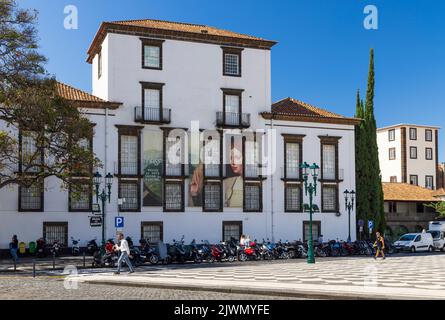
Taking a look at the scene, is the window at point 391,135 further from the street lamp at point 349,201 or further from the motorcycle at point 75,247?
the motorcycle at point 75,247

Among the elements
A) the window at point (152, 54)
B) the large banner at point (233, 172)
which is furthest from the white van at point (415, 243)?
the window at point (152, 54)

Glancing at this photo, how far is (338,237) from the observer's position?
52281 millimetres

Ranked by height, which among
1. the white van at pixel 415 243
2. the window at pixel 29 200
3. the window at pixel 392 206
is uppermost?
the window at pixel 29 200

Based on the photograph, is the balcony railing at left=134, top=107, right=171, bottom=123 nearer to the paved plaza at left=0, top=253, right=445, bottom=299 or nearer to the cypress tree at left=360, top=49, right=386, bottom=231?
the cypress tree at left=360, top=49, right=386, bottom=231

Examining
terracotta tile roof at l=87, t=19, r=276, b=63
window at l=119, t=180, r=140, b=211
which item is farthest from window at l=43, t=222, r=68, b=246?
terracotta tile roof at l=87, t=19, r=276, b=63

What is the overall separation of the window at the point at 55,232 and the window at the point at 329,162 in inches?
814

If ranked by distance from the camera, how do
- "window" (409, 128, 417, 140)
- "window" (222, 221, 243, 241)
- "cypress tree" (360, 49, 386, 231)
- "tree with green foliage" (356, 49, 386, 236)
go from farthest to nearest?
"window" (409, 128, 417, 140), "cypress tree" (360, 49, 386, 231), "tree with green foliage" (356, 49, 386, 236), "window" (222, 221, 243, 241)

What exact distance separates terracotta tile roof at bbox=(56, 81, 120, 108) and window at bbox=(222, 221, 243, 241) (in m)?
12.1

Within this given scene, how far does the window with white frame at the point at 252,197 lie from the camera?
49.3 m

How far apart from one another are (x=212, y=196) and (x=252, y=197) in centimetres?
328

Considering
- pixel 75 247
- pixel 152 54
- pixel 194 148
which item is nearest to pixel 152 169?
pixel 194 148

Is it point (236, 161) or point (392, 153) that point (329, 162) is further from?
point (392, 153)

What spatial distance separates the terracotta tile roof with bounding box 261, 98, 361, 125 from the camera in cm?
5073
